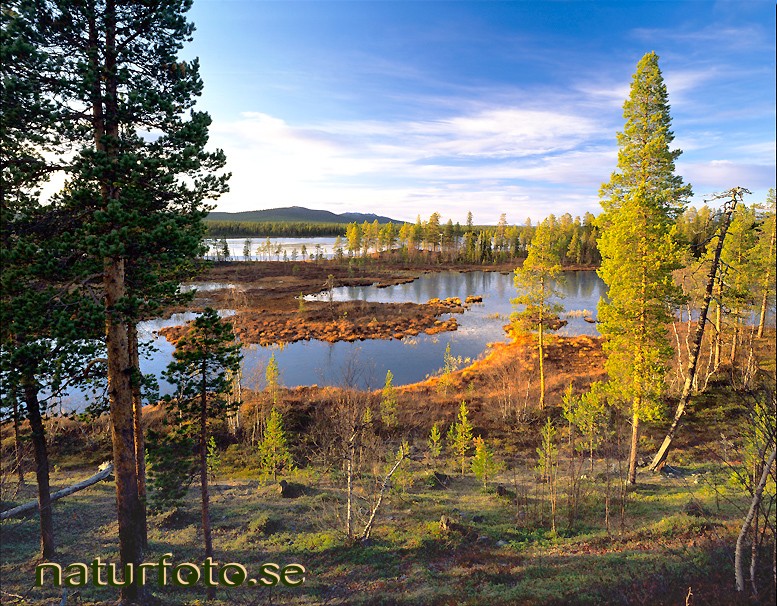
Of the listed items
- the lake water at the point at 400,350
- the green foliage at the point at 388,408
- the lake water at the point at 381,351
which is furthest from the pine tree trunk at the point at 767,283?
the green foliage at the point at 388,408

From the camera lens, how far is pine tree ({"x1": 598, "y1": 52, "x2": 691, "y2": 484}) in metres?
14.7

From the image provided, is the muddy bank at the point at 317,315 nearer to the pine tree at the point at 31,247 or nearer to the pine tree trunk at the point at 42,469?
the pine tree trunk at the point at 42,469

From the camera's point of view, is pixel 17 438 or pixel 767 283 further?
pixel 767 283

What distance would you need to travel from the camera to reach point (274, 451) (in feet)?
59.2

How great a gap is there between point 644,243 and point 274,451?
56.3 feet

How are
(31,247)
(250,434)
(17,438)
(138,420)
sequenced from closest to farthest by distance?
(31,247)
(138,420)
(17,438)
(250,434)

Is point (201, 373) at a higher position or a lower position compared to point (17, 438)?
higher

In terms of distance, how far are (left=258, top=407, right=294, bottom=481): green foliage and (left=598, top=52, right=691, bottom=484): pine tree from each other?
1399cm

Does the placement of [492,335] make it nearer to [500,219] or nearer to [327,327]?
[327,327]

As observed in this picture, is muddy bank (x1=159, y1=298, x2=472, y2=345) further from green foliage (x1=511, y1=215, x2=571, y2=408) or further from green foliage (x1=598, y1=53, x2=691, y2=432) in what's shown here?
green foliage (x1=598, y1=53, x2=691, y2=432)

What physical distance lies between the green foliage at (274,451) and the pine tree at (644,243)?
45.9 feet

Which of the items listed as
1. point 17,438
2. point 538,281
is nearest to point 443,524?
point 17,438

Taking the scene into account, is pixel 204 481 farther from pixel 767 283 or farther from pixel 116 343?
pixel 767 283

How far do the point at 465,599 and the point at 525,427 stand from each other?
16.5 m
